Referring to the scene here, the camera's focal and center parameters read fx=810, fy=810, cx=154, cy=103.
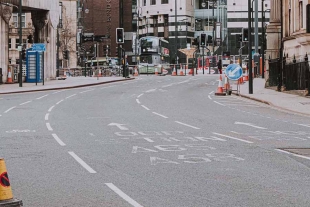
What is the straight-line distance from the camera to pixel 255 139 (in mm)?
19203

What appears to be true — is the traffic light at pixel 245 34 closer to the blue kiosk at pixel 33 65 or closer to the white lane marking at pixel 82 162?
the blue kiosk at pixel 33 65

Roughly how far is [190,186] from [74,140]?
7834 millimetres

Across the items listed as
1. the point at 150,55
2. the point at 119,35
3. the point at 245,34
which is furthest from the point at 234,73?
the point at 150,55

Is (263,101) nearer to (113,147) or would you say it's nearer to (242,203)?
(113,147)

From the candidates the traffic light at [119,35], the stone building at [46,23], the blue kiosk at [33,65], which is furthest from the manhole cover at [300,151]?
the traffic light at [119,35]

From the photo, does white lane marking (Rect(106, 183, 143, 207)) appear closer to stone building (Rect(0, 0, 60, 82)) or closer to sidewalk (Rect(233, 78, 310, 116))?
sidewalk (Rect(233, 78, 310, 116))

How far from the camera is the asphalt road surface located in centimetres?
1066

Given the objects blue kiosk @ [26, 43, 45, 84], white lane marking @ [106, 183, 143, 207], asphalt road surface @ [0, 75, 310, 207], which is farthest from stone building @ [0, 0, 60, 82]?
white lane marking @ [106, 183, 143, 207]

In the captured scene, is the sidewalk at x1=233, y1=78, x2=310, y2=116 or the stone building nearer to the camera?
the sidewalk at x1=233, y1=78, x2=310, y2=116

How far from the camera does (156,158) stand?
598 inches

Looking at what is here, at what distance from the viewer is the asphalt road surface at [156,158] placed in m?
10.7

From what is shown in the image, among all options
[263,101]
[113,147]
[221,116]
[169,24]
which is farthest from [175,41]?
[113,147]

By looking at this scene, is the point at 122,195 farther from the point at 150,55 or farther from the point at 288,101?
the point at 150,55

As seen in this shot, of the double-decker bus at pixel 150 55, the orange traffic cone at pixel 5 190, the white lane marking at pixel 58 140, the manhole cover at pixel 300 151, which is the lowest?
the manhole cover at pixel 300 151
